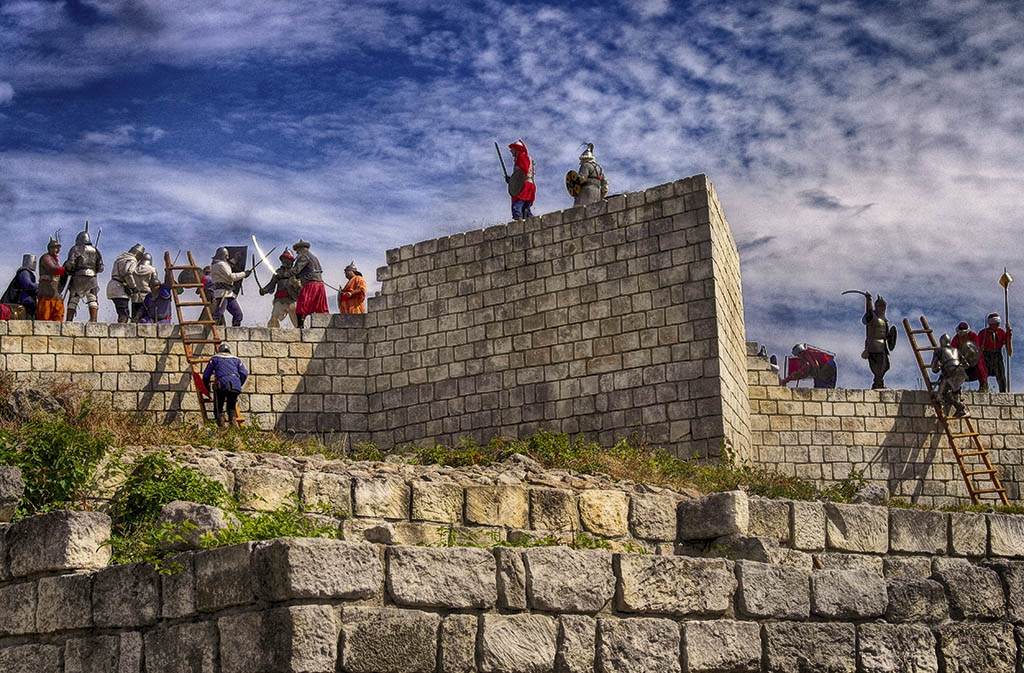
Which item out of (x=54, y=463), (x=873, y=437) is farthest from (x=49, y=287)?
(x=873, y=437)

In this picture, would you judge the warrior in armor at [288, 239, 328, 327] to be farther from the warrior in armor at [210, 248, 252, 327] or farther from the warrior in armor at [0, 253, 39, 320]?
the warrior in armor at [0, 253, 39, 320]

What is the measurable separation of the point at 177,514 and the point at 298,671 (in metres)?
2.39

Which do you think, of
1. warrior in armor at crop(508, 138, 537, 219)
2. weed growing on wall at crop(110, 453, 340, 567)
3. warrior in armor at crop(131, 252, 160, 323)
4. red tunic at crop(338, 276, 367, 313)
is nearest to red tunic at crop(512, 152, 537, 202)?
warrior in armor at crop(508, 138, 537, 219)

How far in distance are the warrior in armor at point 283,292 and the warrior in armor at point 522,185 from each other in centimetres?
321

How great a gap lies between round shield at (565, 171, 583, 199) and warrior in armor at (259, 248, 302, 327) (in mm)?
3899

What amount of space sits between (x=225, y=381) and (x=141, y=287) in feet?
11.3

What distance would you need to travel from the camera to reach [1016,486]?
17734mm

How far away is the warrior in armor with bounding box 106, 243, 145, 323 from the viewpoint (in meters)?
17.7

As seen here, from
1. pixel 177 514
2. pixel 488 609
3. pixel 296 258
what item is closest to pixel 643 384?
pixel 296 258

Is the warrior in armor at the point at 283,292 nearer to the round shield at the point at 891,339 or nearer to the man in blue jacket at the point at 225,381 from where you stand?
the man in blue jacket at the point at 225,381

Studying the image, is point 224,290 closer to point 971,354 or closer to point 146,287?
point 146,287

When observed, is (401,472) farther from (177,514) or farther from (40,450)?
(177,514)

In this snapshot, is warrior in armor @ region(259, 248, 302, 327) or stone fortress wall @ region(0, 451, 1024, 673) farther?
warrior in armor @ region(259, 248, 302, 327)

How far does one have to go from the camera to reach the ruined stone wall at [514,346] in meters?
15.0
